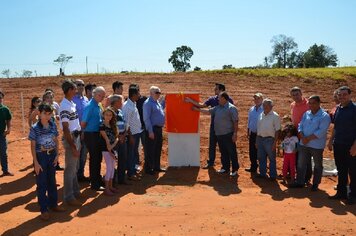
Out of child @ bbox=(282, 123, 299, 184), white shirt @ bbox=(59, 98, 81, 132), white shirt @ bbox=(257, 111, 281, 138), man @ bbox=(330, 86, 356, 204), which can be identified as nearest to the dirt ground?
man @ bbox=(330, 86, 356, 204)

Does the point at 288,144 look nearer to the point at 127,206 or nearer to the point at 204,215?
the point at 204,215

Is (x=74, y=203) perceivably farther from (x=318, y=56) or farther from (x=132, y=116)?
(x=318, y=56)

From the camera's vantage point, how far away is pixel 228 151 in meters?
8.64

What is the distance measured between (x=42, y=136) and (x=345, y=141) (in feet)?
15.8

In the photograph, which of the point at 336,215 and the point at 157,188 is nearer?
the point at 336,215

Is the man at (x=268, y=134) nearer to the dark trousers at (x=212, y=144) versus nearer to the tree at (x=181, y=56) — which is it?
the dark trousers at (x=212, y=144)

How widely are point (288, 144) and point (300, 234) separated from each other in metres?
2.86

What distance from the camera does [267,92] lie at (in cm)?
2247

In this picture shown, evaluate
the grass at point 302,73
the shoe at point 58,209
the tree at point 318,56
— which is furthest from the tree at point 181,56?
the shoe at point 58,209

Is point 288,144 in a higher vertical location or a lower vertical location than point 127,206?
higher

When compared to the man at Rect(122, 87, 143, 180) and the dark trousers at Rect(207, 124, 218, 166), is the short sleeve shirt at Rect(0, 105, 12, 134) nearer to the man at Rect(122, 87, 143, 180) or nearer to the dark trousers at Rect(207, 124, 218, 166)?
the man at Rect(122, 87, 143, 180)

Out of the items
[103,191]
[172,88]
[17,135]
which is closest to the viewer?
[103,191]

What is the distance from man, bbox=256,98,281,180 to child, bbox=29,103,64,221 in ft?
13.4

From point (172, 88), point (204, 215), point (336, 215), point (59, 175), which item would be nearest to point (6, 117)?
point (59, 175)
